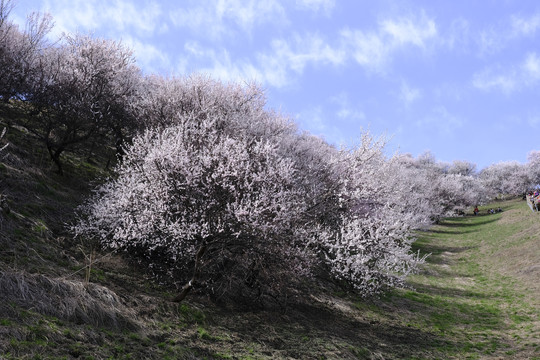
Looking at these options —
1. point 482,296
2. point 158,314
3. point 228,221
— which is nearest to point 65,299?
point 158,314

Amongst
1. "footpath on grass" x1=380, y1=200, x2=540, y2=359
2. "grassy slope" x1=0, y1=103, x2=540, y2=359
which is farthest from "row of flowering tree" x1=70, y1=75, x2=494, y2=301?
"footpath on grass" x1=380, y1=200, x2=540, y2=359

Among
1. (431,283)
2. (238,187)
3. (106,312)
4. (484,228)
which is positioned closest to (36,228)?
(106,312)

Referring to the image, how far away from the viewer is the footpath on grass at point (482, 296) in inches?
531

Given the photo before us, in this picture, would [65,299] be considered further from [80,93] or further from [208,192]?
[80,93]

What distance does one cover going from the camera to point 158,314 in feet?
32.3

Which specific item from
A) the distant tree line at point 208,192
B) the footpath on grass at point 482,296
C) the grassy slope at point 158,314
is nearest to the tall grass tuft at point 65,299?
the grassy slope at point 158,314

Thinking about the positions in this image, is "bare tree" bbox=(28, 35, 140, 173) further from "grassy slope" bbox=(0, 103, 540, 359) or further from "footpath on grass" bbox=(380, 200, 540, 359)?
"footpath on grass" bbox=(380, 200, 540, 359)

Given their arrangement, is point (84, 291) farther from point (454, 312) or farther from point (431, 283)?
point (431, 283)

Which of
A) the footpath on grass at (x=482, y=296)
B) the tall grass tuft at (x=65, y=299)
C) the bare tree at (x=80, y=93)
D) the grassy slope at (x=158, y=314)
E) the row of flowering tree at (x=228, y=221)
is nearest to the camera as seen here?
the grassy slope at (x=158, y=314)

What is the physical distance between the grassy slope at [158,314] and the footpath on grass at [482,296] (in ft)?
0.29

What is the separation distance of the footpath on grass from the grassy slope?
0.09 meters

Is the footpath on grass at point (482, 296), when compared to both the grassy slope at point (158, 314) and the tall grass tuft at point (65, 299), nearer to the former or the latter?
the grassy slope at point (158, 314)

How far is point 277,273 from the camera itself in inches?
461

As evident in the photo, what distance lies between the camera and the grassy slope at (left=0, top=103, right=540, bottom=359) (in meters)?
7.77
